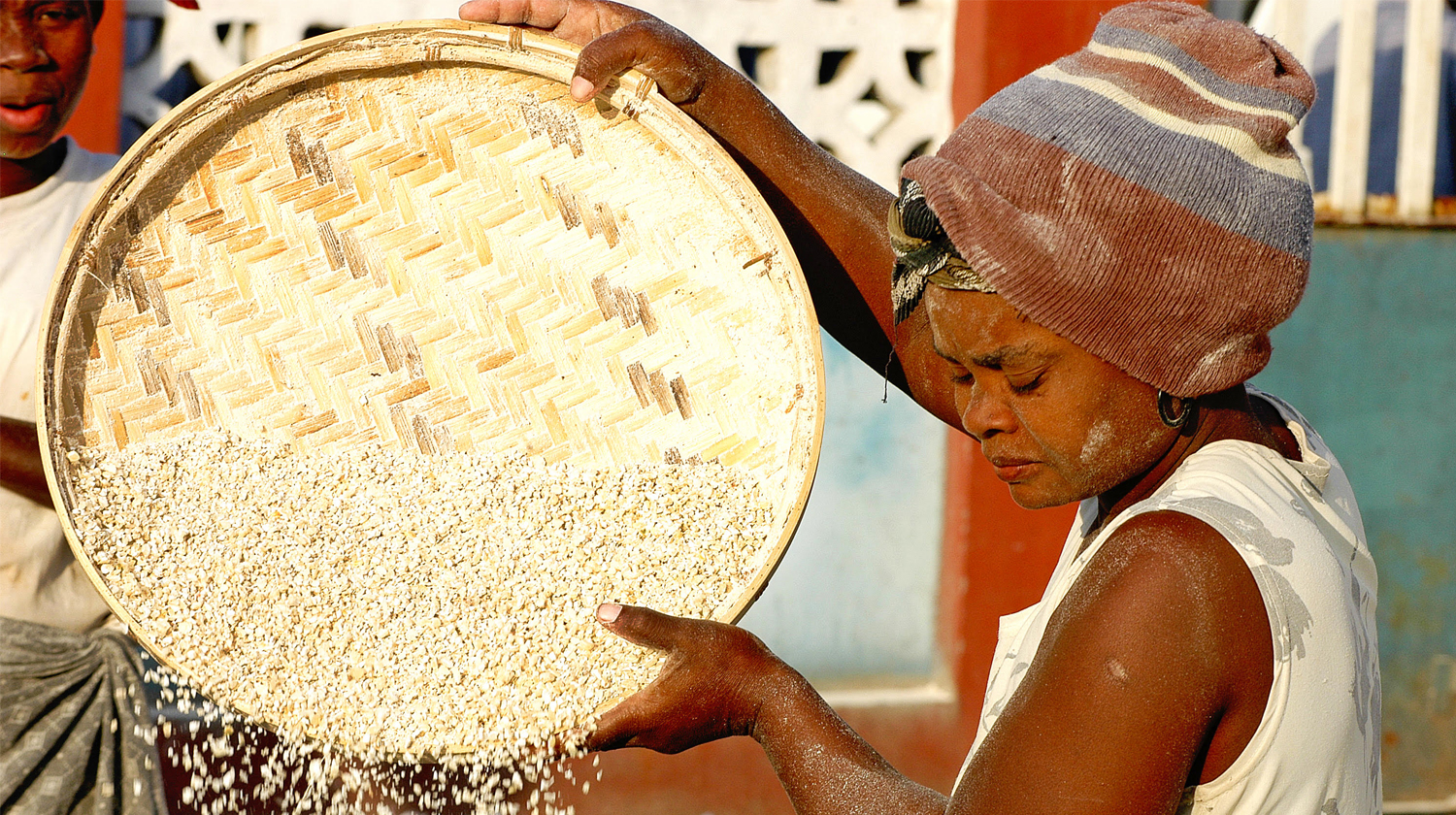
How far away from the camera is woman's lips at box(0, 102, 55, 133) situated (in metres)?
2.17

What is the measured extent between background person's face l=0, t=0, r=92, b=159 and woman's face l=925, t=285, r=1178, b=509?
1.83m

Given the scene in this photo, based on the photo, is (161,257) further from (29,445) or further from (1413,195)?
(1413,195)

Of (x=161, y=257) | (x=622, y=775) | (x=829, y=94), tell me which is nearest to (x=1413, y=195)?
(x=829, y=94)

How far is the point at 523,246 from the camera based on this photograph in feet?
5.47

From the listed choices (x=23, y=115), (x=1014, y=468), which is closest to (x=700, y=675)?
(x=1014, y=468)

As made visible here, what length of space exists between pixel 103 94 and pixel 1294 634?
108 inches

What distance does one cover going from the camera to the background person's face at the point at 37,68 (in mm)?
2152

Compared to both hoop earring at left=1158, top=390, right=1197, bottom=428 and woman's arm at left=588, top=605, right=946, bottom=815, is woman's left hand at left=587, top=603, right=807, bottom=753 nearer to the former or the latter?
woman's arm at left=588, top=605, right=946, bottom=815

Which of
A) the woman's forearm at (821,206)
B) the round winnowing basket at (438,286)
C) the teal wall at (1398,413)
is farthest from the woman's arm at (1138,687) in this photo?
Result: the teal wall at (1398,413)

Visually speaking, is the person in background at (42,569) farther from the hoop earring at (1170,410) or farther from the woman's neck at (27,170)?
the hoop earring at (1170,410)

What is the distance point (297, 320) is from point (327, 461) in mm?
203

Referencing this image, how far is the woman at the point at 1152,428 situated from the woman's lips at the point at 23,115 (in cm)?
177

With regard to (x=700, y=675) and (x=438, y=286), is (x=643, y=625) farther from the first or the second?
(x=438, y=286)

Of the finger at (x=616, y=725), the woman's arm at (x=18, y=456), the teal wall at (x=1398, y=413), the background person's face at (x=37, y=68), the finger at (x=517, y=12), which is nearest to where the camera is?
the finger at (x=616, y=725)
